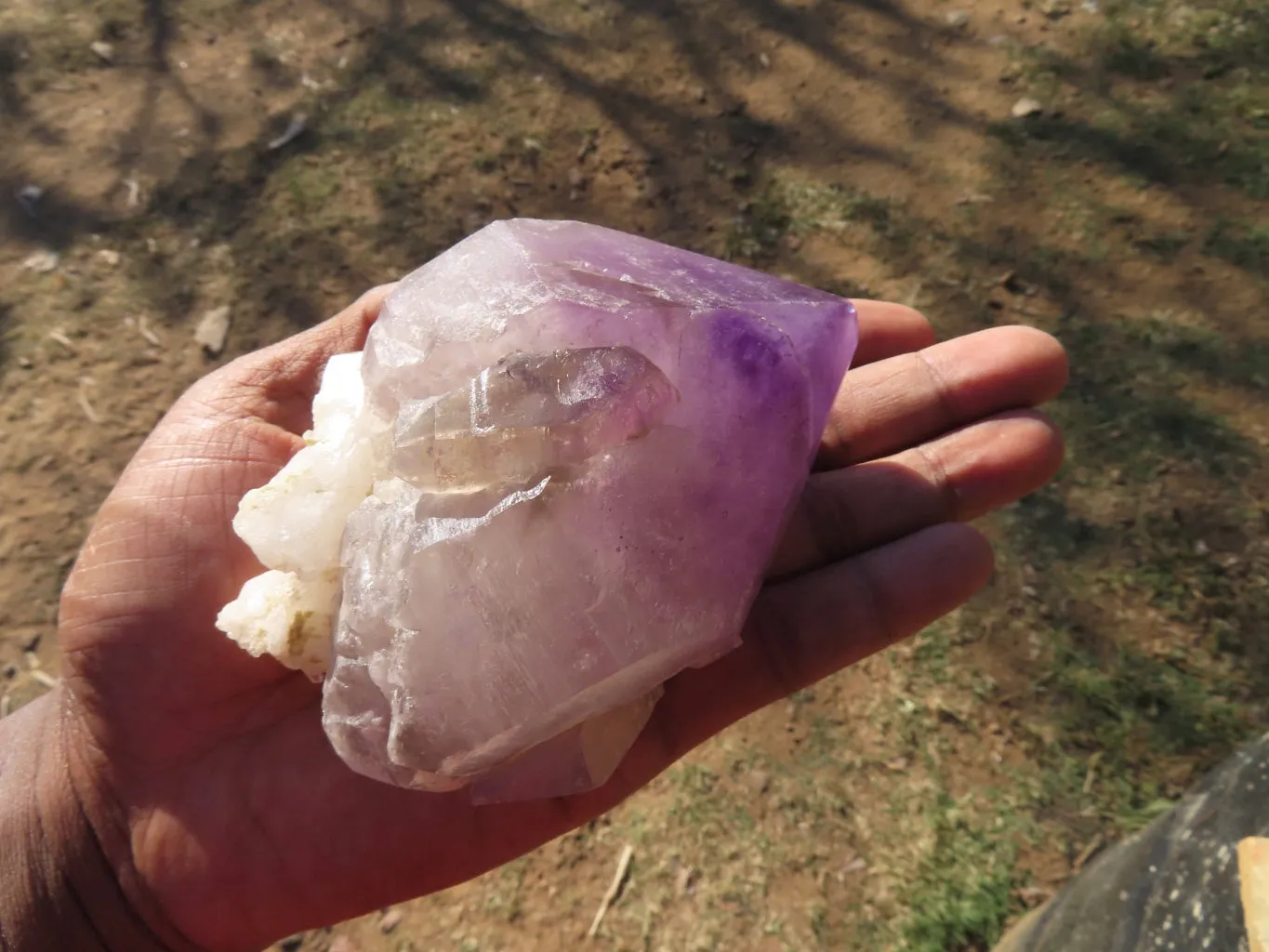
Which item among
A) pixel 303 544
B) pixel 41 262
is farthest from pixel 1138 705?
pixel 41 262

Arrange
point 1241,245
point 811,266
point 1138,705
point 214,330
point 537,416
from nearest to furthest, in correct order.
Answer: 1. point 537,416
2. point 1138,705
3. point 1241,245
4. point 811,266
5. point 214,330

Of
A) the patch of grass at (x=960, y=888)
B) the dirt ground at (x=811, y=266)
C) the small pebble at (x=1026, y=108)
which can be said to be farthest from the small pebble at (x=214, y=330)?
the small pebble at (x=1026, y=108)

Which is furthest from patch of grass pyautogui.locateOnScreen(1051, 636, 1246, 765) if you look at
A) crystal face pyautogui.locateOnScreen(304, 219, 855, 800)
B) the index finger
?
crystal face pyautogui.locateOnScreen(304, 219, 855, 800)

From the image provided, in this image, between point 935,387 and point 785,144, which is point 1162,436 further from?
point 785,144

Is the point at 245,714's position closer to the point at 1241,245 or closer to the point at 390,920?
the point at 390,920

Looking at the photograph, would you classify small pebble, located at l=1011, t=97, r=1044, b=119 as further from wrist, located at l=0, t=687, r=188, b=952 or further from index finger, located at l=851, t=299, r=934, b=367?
wrist, located at l=0, t=687, r=188, b=952

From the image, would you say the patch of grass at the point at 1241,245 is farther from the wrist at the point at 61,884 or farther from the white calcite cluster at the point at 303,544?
the wrist at the point at 61,884
